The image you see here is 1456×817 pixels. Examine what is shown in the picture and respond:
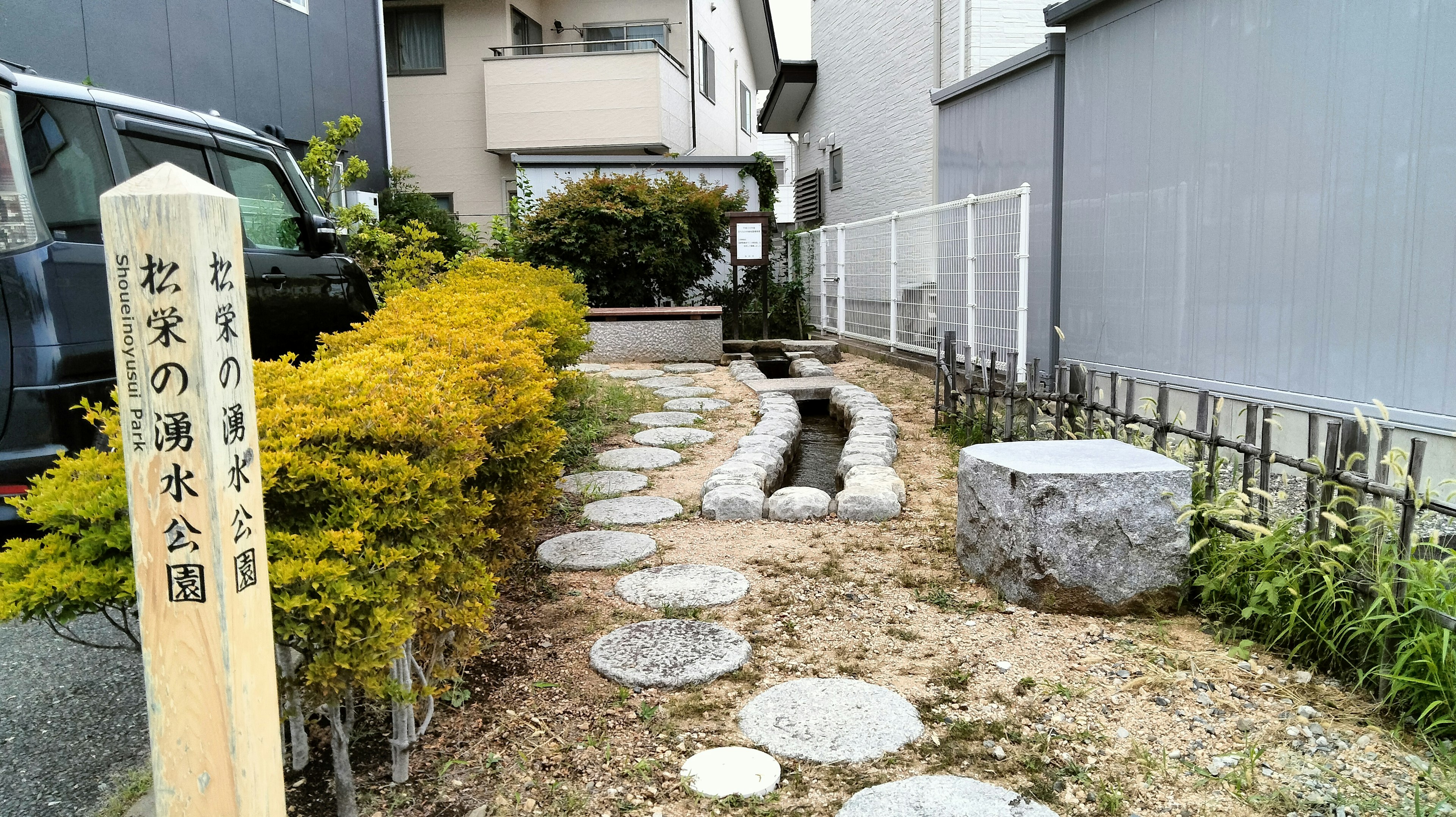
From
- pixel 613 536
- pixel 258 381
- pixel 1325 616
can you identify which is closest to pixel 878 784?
pixel 1325 616

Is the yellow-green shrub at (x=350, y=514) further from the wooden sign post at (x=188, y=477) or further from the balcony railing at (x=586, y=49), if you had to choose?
the balcony railing at (x=586, y=49)

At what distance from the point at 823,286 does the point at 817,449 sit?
20.3ft

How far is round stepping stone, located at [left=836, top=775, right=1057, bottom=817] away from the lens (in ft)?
7.11

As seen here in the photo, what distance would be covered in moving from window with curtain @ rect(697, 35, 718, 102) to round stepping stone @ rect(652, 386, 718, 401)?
12.3 metres

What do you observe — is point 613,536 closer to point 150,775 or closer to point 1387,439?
point 150,775

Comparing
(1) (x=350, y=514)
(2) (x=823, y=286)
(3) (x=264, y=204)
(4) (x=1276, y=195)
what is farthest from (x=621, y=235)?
(1) (x=350, y=514)

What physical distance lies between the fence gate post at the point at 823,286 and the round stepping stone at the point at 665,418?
574 cm

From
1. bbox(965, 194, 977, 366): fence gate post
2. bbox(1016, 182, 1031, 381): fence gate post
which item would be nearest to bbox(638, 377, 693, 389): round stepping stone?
bbox(965, 194, 977, 366): fence gate post

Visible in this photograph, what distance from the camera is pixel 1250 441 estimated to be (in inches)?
136

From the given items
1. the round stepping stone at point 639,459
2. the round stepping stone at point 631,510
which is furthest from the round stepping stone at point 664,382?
the round stepping stone at point 631,510

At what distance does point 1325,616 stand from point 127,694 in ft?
13.0

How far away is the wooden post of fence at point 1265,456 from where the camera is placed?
3.33 meters

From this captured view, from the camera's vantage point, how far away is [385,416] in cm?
230

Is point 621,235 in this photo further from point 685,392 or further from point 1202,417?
point 1202,417
